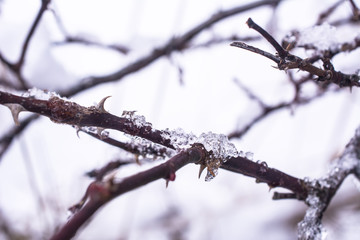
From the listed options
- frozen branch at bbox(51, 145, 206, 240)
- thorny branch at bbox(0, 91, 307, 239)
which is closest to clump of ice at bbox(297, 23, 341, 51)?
thorny branch at bbox(0, 91, 307, 239)

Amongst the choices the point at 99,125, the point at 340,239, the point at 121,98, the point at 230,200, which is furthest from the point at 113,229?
the point at 99,125

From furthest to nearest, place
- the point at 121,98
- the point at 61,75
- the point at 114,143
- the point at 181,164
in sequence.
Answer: the point at 121,98 → the point at 61,75 → the point at 114,143 → the point at 181,164

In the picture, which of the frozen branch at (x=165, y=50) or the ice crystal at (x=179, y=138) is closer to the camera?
the ice crystal at (x=179, y=138)

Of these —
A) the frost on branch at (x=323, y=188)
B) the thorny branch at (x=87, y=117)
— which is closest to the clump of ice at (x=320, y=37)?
the frost on branch at (x=323, y=188)

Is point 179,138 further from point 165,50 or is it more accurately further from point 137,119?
point 165,50

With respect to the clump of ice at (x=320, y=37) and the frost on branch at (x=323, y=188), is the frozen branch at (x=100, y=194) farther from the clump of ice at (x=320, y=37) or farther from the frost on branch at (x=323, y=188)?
the clump of ice at (x=320, y=37)

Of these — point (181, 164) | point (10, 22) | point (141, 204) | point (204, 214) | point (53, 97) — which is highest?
point (10, 22)

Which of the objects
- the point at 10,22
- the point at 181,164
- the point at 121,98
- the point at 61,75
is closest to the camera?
the point at 181,164

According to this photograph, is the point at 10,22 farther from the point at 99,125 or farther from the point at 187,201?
the point at 187,201
